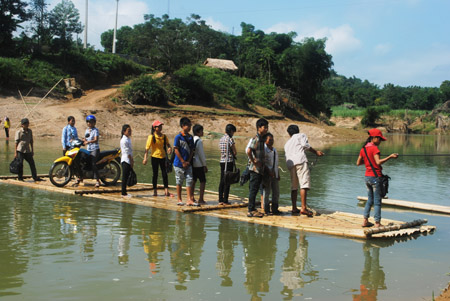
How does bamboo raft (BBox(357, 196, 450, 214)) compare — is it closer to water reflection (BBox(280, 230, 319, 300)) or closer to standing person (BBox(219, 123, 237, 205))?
standing person (BBox(219, 123, 237, 205))

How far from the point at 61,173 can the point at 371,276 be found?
7.73m

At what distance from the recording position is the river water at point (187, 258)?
5.02 m

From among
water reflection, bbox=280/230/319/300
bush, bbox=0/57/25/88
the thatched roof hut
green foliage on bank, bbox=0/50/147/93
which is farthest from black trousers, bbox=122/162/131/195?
the thatched roof hut

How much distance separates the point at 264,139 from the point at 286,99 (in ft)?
137

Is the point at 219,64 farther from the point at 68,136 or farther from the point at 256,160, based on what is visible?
the point at 256,160

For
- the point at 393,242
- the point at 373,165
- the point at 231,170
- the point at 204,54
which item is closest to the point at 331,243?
the point at 393,242

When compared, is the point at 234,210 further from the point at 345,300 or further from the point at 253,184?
the point at 345,300

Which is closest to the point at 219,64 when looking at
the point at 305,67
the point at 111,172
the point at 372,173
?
the point at 305,67

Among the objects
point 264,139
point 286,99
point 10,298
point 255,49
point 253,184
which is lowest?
point 10,298

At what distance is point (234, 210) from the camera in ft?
29.8

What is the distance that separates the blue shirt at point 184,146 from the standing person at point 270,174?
144 centimetres

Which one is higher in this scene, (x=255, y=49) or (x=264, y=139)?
(x=255, y=49)

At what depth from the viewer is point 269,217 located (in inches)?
331

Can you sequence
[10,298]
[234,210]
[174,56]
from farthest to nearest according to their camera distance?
[174,56]
[234,210]
[10,298]
